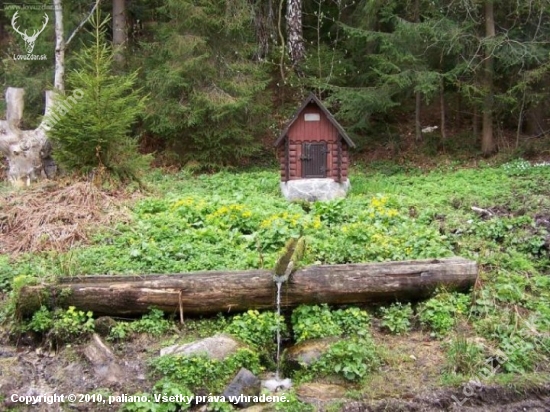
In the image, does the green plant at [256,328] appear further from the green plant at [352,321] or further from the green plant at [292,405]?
the green plant at [292,405]

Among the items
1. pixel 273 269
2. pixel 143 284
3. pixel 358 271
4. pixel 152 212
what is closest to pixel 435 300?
pixel 358 271

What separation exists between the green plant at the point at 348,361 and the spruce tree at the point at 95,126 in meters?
5.88

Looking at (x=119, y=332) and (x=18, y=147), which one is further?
(x=18, y=147)

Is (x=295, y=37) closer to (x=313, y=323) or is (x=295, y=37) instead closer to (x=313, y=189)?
(x=313, y=189)

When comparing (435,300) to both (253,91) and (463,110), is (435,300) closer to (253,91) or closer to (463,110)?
(253,91)

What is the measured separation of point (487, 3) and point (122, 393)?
13926 millimetres

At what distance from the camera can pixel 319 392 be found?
17.8ft

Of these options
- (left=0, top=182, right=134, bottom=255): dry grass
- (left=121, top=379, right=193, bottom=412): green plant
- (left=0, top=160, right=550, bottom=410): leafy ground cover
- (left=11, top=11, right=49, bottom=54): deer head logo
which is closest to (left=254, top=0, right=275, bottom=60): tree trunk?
(left=11, top=11, right=49, bottom=54): deer head logo

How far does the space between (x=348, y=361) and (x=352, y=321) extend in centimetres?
69

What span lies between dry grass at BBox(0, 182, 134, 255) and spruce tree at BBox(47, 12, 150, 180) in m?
0.57

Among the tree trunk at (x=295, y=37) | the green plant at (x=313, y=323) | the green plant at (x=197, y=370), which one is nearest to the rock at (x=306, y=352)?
the green plant at (x=313, y=323)

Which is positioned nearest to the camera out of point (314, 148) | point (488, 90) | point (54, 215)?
point (54, 215)

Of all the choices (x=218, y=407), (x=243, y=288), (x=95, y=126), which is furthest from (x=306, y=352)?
(x=95, y=126)

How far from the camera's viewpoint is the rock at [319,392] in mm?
5344
